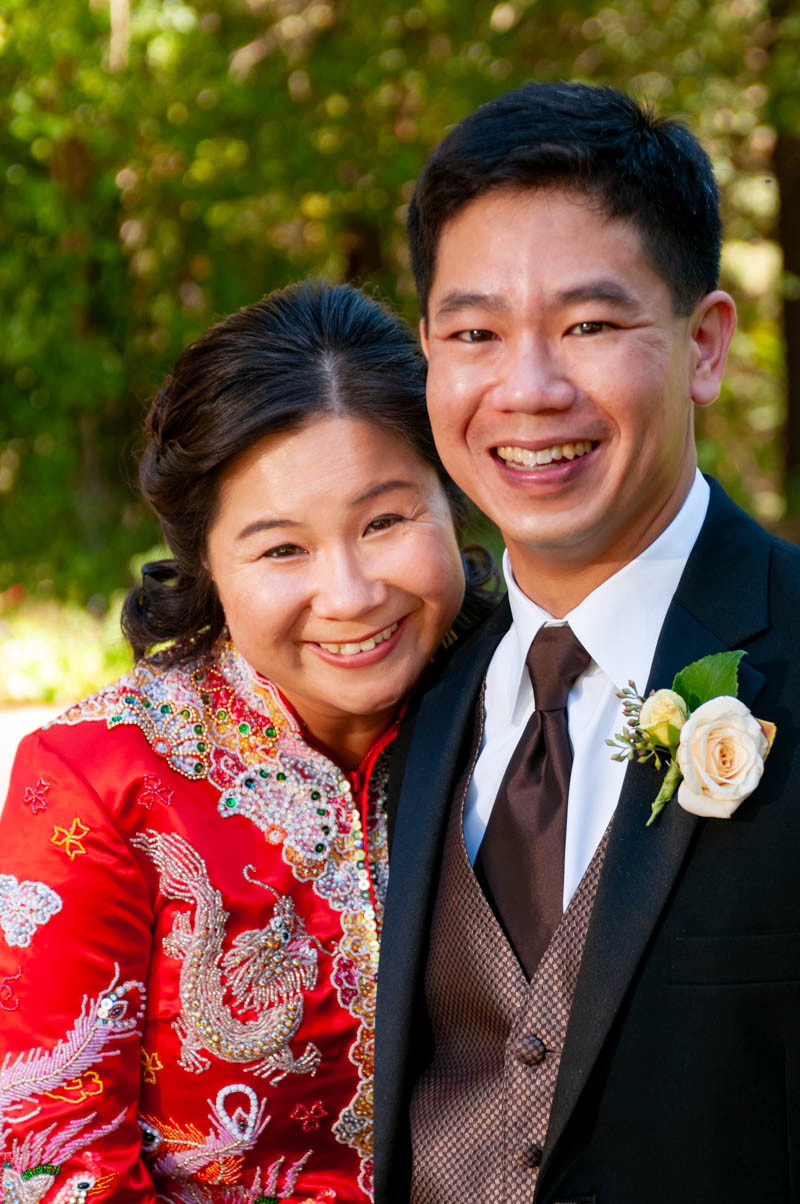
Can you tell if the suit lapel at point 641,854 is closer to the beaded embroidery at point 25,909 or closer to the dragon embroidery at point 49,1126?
the dragon embroidery at point 49,1126

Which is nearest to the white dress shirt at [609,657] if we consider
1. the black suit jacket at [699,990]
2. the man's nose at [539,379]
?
the black suit jacket at [699,990]

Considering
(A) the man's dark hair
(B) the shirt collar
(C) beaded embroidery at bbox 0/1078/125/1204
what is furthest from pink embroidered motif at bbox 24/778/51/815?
(A) the man's dark hair

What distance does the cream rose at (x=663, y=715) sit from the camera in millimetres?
1978

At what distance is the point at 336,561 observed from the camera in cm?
250

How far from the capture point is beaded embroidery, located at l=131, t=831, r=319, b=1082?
247 cm

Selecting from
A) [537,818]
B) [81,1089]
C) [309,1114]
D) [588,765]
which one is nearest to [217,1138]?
[309,1114]

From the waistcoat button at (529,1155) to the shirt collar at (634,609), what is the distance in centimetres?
74

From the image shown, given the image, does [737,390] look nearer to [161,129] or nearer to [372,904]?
[161,129]

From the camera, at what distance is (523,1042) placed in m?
2.12

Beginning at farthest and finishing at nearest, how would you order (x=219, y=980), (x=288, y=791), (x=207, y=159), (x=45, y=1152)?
(x=207, y=159) → (x=288, y=791) → (x=219, y=980) → (x=45, y=1152)

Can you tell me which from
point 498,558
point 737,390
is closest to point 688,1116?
point 498,558

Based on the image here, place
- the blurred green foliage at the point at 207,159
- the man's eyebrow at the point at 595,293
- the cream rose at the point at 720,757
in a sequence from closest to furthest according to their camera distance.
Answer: the cream rose at the point at 720,757, the man's eyebrow at the point at 595,293, the blurred green foliage at the point at 207,159

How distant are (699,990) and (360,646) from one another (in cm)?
94

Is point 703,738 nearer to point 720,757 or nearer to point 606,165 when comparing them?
point 720,757
